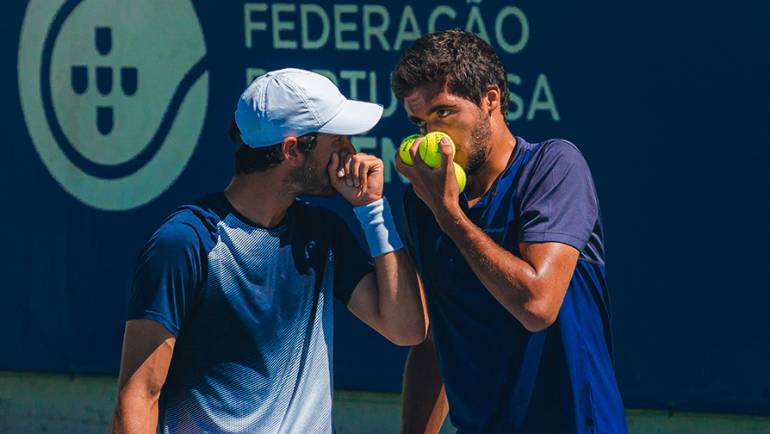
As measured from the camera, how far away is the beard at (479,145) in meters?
→ 3.84

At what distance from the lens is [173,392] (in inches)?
147

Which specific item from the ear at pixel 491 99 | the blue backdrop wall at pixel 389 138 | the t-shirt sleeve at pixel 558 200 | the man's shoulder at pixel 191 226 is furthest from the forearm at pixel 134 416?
the blue backdrop wall at pixel 389 138

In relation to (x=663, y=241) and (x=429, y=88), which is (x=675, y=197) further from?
(x=429, y=88)

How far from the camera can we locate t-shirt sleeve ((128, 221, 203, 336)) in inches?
140

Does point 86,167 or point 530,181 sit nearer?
point 530,181

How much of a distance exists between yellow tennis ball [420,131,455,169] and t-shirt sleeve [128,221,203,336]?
62cm

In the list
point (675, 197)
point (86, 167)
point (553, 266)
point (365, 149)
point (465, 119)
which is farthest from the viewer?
point (86, 167)

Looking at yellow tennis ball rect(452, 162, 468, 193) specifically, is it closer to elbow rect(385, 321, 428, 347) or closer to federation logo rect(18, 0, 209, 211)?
elbow rect(385, 321, 428, 347)

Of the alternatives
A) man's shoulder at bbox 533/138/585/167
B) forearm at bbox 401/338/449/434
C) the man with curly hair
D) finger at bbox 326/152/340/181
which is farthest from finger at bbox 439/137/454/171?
forearm at bbox 401/338/449/434

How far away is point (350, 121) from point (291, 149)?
175 mm

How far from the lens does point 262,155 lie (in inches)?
152

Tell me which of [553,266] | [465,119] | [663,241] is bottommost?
[663,241]

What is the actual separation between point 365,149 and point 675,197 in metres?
1.34

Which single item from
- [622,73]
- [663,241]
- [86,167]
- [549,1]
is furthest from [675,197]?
[86,167]
